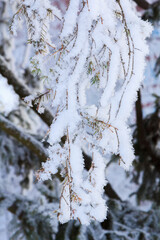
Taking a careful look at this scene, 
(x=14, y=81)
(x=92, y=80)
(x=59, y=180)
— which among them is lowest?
(x=92, y=80)

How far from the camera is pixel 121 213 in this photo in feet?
7.74

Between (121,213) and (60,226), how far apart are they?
0.56 m

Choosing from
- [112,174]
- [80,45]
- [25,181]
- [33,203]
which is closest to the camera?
[80,45]

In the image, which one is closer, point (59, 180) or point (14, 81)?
point (14, 81)

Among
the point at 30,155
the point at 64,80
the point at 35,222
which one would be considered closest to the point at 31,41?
the point at 64,80

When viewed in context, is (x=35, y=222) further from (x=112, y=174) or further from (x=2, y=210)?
(x=112, y=174)

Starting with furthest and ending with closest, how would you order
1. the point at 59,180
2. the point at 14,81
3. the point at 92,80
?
the point at 59,180 → the point at 14,81 → the point at 92,80

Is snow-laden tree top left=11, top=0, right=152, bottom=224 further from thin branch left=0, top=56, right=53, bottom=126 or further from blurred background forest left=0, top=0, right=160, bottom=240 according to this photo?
thin branch left=0, top=56, right=53, bottom=126

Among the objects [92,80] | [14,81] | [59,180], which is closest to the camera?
[92,80]

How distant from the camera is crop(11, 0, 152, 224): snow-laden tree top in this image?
0.79m

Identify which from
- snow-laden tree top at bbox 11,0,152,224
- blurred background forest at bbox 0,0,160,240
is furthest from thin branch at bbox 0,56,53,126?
snow-laden tree top at bbox 11,0,152,224

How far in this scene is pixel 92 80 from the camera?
2.89 feet

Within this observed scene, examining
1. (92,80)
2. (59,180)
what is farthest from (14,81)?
(92,80)

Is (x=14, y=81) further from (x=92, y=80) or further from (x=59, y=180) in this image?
(x=92, y=80)
